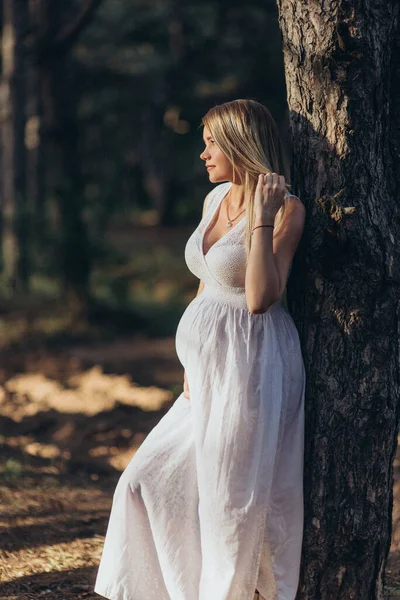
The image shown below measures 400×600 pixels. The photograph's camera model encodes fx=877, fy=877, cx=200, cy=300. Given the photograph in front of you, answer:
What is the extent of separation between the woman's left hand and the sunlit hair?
0.08m

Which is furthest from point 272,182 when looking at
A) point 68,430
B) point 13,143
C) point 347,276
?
point 13,143

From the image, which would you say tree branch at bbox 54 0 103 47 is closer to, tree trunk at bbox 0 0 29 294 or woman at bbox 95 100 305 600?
tree trunk at bbox 0 0 29 294

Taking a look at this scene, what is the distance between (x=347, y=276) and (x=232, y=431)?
0.80 m

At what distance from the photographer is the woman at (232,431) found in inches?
141

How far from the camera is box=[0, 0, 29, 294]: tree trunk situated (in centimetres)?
1462

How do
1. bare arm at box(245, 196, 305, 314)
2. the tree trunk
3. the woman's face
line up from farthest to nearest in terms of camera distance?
the tree trunk, the woman's face, bare arm at box(245, 196, 305, 314)

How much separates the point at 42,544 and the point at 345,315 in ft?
8.85

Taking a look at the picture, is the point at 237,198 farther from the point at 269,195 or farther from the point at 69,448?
the point at 69,448

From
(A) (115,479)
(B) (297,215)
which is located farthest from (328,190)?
(A) (115,479)

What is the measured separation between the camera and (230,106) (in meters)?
3.62

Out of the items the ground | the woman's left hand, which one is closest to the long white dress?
the woman's left hand

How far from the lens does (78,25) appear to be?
11.9m

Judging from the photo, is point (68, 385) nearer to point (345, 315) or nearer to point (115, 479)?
point (115, 479)

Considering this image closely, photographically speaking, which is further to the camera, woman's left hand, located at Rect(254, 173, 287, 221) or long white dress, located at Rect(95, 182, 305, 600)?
long white dress, located at Rect(95, 182, 305, 600)
